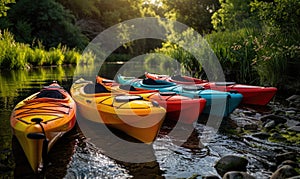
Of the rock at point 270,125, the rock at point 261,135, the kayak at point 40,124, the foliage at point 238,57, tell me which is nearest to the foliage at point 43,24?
the foliage at point 238,57

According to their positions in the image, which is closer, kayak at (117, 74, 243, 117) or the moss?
the moss

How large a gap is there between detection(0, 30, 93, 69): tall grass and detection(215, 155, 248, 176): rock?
10.9 metres

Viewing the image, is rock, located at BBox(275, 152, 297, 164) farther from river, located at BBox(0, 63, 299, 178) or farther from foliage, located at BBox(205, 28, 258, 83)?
foliage, located at BBox(205, 28, 258, 83)

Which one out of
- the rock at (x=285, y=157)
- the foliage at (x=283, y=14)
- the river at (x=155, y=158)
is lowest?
the river at (x=155, y=158)

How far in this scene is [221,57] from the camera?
8742 mm

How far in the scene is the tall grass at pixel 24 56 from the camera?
12.0 meters

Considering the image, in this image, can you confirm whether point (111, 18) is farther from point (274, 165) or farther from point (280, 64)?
point (274, 165)

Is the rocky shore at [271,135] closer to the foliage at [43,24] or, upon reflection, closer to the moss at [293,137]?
the moss at [293,137]

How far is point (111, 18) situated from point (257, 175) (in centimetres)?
3535

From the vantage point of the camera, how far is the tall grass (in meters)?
12.0

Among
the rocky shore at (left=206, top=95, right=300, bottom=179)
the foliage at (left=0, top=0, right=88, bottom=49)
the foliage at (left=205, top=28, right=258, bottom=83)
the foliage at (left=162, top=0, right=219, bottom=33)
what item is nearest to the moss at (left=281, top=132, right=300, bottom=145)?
the rocky shore at (left=206, top=95, right=300, bottom=179)

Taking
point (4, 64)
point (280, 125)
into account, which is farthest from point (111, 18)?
point (280, 125)

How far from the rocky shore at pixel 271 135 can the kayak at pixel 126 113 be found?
92cm

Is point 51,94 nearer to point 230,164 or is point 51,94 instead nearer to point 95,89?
point 95,89
